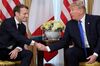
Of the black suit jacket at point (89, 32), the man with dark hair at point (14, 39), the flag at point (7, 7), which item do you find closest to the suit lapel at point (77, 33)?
the black suit jacket at point (89, 32)

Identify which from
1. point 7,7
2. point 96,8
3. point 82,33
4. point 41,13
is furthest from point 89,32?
point 7,7

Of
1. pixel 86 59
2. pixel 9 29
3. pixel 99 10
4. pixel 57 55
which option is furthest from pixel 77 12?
pixel 57 55

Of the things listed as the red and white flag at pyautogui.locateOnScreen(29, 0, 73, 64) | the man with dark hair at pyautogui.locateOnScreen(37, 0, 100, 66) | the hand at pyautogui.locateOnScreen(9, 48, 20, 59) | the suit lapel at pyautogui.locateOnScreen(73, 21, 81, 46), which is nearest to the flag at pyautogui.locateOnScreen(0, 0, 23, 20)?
the red and white flag at pyautogui.locateOnScreen(29, 0, 73, 64)

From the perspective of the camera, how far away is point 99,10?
Result: 5.00 meters

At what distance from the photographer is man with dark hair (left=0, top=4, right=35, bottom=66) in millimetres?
3908

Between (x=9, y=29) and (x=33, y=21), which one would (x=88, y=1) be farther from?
(x=9, y=29)

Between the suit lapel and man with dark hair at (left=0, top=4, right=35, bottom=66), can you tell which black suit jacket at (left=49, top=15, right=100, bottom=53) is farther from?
man with dark hair at (left=0, top=4, right=35, bottom=66)

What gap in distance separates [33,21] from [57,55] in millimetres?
781

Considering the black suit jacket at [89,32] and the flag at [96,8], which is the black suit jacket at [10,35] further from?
the flag at [96,8]

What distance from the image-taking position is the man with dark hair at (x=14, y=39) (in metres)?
3.91

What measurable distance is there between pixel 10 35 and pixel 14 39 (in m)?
0.09

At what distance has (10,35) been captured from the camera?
13.0 ft

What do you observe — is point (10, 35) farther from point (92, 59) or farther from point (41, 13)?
point (41, 13)

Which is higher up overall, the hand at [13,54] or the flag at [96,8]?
the flag at [96,8]
